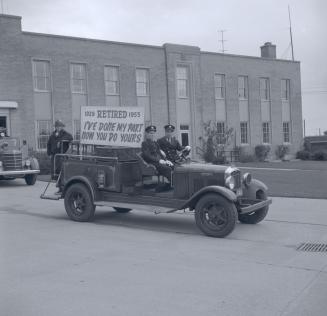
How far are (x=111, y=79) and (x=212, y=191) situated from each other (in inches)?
955

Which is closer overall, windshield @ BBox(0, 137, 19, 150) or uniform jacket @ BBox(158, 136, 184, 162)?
uniform jacket @ BBox(158, 136, 184, 162)

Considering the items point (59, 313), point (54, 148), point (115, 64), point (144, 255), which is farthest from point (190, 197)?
point (115, 64)

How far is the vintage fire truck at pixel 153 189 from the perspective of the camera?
9.42m

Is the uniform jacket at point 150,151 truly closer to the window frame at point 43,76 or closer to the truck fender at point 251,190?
the truck fender at point 251,190

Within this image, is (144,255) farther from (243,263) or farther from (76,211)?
(76,211)

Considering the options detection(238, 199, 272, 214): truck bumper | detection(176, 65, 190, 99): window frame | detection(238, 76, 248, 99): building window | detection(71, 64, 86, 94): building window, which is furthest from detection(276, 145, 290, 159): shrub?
detection(238, 199, 272, 214): truck bumper

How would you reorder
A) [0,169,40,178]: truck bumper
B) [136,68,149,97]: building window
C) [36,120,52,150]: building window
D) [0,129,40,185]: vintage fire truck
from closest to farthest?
[0,169,40,178]: truck bumper
[0,129,40,185]: vintage fire truck
[36,120,52,150]: building window
[136,68,149,97]: building window

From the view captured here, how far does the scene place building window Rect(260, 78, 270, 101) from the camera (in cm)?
4181

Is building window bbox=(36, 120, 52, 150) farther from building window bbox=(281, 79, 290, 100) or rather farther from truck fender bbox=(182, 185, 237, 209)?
truck fender bbox=(182, 185, 237, 209)

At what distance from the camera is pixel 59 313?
17.5ft

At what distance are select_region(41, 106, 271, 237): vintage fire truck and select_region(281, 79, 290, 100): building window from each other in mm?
34320

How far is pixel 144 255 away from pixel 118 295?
201cm

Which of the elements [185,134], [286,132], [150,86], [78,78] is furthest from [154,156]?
[286,132]

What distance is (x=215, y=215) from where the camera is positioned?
9398 mm
